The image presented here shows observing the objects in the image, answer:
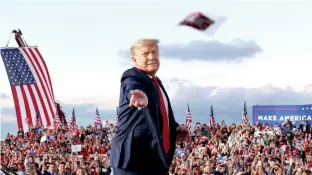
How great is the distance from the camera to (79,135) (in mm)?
23203

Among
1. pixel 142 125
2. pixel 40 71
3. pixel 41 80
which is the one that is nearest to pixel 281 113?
pixel 41 80

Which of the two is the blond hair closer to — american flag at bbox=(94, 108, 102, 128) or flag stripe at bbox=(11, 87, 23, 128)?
flag stripe at bbox=(11, 87, 23, 128)

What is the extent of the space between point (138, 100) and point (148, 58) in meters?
0.61

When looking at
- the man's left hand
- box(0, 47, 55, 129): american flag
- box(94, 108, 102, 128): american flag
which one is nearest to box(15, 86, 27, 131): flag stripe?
box(0, 47, 55, 129): american flag

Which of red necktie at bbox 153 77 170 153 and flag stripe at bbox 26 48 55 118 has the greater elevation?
flag stripe at bbox 26 48 55 118

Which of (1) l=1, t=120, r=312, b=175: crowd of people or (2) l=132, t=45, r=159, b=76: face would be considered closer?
(2) l=132, t=45, r=159, b=76: face

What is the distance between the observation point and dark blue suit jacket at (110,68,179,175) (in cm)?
439

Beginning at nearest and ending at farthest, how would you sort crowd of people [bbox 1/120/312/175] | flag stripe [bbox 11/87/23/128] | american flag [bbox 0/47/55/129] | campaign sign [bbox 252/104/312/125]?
1. crowd of people [bbox 1/120/312/175]
2. flag stripe [bbox 11/87/23/128]
3. american flag [bbox 0/47/55/129]
4. campaign sign [bbox 252/104/312/125]

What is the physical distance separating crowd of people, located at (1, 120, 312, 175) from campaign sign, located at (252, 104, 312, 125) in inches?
25.8

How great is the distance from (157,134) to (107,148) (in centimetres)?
1532

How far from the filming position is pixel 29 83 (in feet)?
73.4

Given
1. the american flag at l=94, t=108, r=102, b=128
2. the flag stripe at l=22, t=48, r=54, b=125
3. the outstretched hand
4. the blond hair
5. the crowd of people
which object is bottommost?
the crowd of people

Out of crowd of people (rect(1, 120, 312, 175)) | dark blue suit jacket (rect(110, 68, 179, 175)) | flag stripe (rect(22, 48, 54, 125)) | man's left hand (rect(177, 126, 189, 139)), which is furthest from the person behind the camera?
flag stripe (rect(22, 48, 54, 125))

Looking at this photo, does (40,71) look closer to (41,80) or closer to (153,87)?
(41,80)
